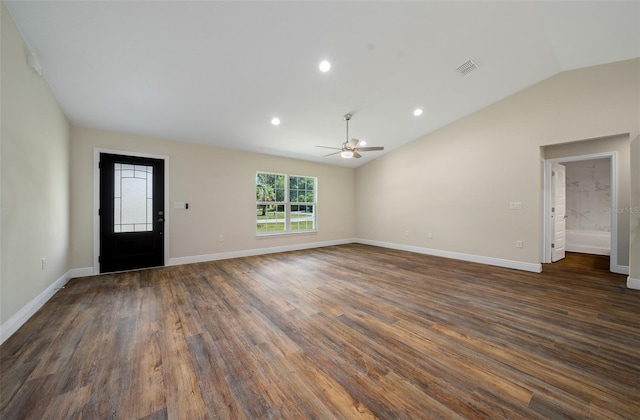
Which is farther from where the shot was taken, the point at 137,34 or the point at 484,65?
the point at 484,65

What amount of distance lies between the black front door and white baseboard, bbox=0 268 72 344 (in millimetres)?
915

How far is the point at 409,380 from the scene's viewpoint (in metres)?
1.54

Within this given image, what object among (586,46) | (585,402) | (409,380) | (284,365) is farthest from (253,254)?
(586,46)

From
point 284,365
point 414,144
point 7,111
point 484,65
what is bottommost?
point 284,365

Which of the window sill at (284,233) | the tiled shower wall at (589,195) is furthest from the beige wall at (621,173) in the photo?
the window sill at (284,233)

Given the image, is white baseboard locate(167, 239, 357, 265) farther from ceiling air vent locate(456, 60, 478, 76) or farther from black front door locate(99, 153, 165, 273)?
ceiling air vent locate(456, 60, 478, 76)

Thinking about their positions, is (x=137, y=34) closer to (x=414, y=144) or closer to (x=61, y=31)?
(x=61, y=31)

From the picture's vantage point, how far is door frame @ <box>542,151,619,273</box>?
13.4 ft

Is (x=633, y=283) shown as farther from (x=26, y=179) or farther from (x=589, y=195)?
(x=26, y=179)

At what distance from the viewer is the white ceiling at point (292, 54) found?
2.33 metres

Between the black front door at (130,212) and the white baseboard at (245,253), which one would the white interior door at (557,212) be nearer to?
the white baseboard at (245,253)

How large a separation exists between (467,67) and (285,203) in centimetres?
475

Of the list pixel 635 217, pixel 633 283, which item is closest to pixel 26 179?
pixel 635 217

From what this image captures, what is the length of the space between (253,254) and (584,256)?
7901 mm
